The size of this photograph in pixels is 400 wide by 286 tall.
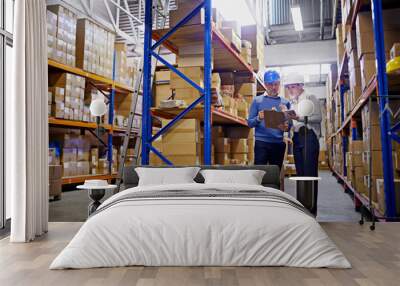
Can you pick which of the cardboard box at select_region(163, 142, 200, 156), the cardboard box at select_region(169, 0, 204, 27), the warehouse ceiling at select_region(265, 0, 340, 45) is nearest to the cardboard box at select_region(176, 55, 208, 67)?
the cardboard box at select_region(169, 0, 204, 27)

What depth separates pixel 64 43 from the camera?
25.9ft

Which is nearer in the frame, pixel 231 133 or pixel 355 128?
pixel 355 128

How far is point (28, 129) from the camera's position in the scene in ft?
12.0

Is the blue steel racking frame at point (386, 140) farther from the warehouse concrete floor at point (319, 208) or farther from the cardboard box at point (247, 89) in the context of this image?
the cardboard box at point (247, 89)

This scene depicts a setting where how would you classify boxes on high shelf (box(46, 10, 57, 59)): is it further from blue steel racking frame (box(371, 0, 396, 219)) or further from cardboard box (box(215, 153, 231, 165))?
blue steel racking frame (box(371, 0, 396, 219))

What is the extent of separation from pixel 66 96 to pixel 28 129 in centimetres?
451

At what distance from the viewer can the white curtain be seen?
358 cm

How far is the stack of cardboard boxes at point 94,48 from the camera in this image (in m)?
8.40

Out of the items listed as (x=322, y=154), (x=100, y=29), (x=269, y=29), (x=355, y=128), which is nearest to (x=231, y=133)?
(x=355, y=128)

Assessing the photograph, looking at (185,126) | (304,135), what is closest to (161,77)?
(185,126)

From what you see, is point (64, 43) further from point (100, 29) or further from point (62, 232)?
point (62, 232)

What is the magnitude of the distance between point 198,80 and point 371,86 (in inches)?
89.7

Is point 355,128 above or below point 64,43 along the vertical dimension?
below

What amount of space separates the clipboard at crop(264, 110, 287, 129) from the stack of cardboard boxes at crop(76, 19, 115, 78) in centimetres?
503
